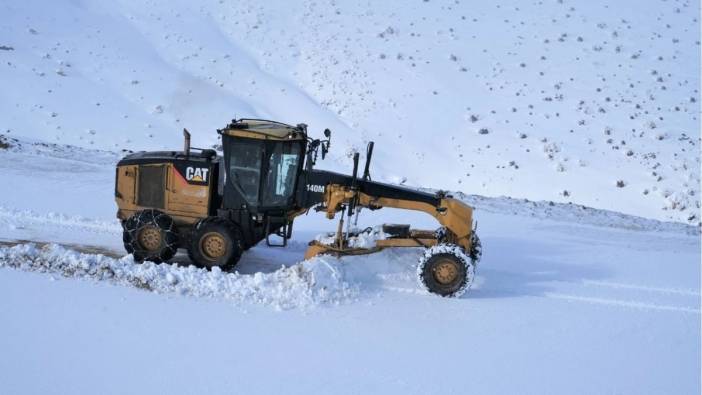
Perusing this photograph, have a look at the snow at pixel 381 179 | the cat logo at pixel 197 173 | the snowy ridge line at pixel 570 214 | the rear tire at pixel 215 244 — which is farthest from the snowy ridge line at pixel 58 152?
the snowy ridge line at pixel 570 214

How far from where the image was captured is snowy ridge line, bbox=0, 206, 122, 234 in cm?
1000

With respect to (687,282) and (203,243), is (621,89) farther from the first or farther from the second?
(203,243)

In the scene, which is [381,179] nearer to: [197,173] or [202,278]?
[197,173]

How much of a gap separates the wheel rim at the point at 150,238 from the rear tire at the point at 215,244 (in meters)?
0.41

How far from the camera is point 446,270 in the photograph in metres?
8.21

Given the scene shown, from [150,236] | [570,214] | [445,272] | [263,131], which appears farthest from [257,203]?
[570,214]

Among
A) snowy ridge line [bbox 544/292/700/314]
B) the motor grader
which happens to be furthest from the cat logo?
snowy ridge line [bbox 544/292/700/314]

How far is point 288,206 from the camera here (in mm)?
8531

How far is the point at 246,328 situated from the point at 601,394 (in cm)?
340

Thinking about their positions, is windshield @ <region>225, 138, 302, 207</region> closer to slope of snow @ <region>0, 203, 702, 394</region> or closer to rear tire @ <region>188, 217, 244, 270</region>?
rear tire @ <region>188, 217, 244, 270</region>

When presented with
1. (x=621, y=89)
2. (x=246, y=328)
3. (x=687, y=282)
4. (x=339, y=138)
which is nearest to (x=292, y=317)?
(x=246, y=328)

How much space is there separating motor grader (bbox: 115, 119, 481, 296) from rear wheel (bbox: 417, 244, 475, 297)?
12mm

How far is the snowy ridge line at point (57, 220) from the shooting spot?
1000cm

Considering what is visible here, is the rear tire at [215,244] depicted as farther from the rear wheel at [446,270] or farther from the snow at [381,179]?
the rear wheel at [446,270]
